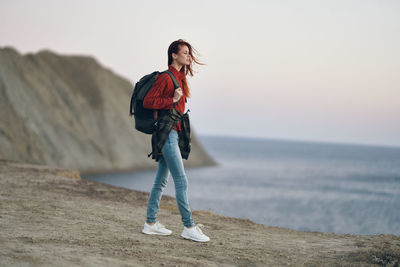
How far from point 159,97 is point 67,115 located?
4559 cm

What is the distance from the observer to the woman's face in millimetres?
5258

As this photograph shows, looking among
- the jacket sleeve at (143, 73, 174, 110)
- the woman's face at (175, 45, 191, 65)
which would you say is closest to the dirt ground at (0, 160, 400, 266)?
the jacket sleeve at (143, 73, 174, 110)

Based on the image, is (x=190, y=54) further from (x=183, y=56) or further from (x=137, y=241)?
(x=137, y=241)

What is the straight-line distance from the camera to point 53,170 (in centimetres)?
1251

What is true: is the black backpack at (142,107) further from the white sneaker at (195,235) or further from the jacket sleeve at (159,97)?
the white sneaker at (195,235)

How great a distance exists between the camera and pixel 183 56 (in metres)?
5.25

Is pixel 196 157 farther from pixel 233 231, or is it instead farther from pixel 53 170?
pixel 233 231

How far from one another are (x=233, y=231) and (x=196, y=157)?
60423mm

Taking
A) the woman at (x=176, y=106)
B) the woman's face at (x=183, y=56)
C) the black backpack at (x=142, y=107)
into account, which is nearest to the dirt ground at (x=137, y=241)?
the woman at (x=176, y=106)

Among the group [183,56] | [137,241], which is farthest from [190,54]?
[137,241]

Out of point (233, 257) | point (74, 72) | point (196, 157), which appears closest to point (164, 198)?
point (233, 257)

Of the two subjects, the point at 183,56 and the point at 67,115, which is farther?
the point at 67,115

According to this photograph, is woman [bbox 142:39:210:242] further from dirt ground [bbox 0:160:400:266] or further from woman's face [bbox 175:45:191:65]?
dirt ground [bbox 0:160:400:266]

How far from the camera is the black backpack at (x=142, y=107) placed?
519 centimetres
